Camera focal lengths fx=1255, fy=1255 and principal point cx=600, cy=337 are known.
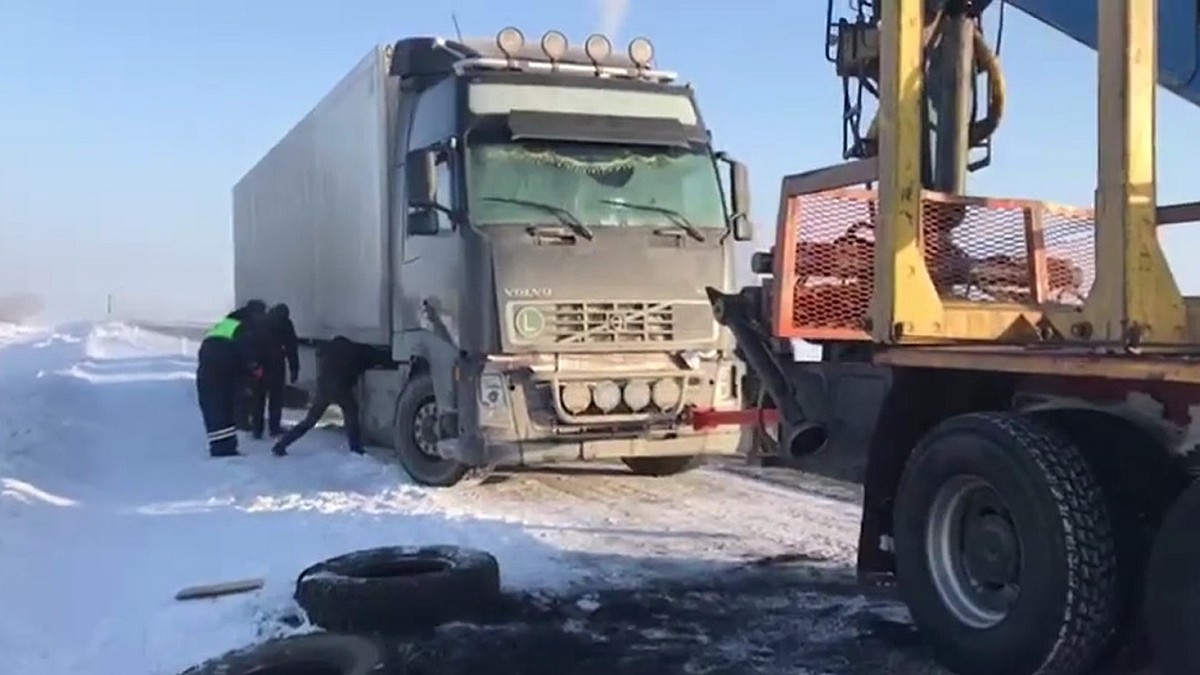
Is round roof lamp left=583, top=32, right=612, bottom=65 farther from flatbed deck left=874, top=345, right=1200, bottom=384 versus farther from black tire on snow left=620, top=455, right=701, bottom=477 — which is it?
flatbed deck left=874, top=345, right=1200, bottom=384

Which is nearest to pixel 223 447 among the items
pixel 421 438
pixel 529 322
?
pixel 421 438

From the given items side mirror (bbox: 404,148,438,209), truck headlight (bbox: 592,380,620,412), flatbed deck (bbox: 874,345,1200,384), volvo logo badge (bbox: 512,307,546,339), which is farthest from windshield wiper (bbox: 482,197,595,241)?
flatbed deck (bbox: 874,345,1200,384)

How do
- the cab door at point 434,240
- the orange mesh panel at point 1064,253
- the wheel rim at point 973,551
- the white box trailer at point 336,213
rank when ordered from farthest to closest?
the white box trailer at point 336,213, the cab door at point 434,240, the orange mesh panel at point 1064,253, the wheel rim at point 973,551

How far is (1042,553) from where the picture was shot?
456 cm

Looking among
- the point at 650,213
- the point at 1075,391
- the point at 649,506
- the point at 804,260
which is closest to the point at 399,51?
the point at 650,213

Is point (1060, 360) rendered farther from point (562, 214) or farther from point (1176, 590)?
point (562, 214)

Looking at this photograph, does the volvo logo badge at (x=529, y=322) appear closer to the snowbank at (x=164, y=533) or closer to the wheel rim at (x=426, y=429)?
the snowbank at (x=164, y=533)

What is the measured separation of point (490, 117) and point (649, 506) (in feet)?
10.8

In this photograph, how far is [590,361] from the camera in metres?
9.50

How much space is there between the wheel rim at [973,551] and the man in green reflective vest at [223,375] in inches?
360

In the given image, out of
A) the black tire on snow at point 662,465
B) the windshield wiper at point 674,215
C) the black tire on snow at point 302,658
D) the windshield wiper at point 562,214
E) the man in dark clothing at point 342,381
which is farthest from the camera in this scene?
the man in dark clothing at point 342,381

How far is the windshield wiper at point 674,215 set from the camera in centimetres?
981

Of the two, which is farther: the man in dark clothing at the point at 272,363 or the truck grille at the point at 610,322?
the man in dark clothing at the point at 272,363

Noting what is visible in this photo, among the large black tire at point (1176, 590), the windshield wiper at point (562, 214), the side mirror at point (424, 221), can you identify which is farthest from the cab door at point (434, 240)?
the large black tire at point (1176, 590)
